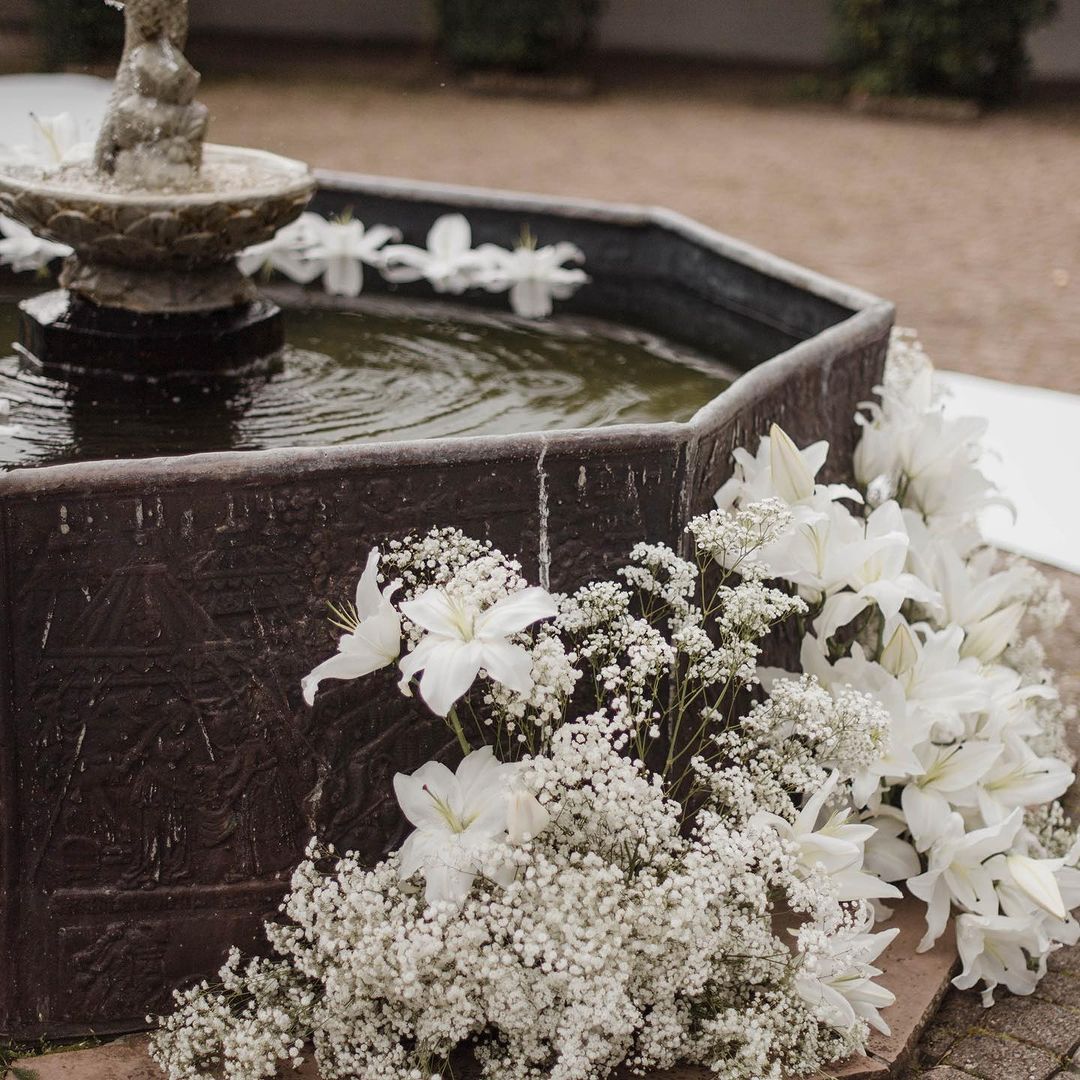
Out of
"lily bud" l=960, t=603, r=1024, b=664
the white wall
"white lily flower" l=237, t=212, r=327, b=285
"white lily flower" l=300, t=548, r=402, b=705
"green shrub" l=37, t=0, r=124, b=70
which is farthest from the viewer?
the white wall

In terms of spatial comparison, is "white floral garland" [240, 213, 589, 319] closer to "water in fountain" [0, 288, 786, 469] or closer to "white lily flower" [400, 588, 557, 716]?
"water in fountain" [0, 288, 786, 469]

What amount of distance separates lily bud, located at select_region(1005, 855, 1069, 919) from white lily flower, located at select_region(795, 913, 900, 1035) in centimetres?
34

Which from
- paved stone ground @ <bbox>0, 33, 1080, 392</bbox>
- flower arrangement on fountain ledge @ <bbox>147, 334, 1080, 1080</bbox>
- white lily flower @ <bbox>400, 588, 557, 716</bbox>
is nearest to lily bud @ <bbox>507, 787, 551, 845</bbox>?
flower arrangement on fountain ledge @ <bbox>147, 334, 1080, 1080</bbox>

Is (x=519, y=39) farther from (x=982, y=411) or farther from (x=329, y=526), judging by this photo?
(x=329, y=526)

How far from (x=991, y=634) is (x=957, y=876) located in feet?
2.06

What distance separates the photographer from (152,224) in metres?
3.44

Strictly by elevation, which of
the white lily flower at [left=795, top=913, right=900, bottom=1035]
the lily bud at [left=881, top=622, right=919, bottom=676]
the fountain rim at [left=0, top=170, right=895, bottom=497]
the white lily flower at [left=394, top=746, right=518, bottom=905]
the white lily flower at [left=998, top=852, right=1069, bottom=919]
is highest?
the fountain rim at [left=0, top=170, right=895, bottom=497]

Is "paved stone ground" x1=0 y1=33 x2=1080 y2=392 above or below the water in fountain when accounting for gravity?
below

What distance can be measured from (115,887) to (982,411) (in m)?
4.52

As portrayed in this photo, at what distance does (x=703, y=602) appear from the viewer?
2920 millimetres

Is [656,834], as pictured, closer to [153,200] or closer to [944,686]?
[944,686]

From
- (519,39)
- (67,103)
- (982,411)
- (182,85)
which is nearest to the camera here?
(182,85)

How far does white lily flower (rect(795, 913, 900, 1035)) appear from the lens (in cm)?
258

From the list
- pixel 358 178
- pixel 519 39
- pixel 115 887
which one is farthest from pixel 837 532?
pixel 519 39
